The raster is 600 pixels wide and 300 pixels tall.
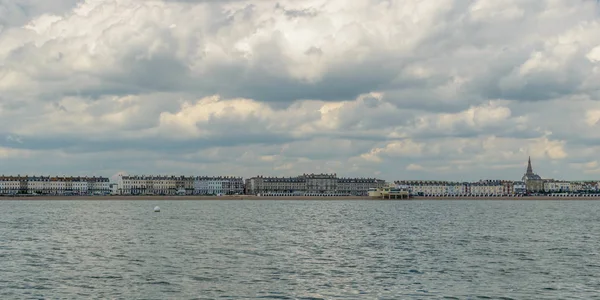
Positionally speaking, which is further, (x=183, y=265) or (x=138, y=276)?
(x=183, y=265)

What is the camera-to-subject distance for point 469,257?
4528cm

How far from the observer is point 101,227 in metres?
75.4

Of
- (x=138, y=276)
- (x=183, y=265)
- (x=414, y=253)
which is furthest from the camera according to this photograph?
(x=414, y=253)

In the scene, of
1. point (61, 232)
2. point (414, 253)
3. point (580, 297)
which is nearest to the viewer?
point (580, 297)

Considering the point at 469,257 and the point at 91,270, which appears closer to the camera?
the point at 91,270

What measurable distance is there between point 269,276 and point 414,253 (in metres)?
14.7

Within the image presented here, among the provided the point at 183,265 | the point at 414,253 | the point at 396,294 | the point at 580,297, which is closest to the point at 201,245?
the point at 183,265

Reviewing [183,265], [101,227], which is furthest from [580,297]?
[101,227]

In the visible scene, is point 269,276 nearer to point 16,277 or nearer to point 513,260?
point 16,277

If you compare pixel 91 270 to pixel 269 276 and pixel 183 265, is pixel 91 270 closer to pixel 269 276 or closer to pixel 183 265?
pixel 183 265

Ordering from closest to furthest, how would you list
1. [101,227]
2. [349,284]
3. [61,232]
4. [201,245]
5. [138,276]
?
1. [349,284]
2. [138,276]
3. [201,245]
4. [61,232]
5. [101,227]

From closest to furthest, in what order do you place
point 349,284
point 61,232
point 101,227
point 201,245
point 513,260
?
1. point 349,284
2. point 513,260
3. point 201,245
4. point 61,232
5. point 101,227

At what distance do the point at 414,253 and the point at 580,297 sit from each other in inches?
694

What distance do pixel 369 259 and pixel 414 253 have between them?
16.2 ft
